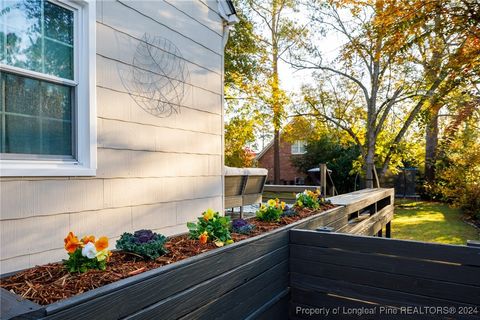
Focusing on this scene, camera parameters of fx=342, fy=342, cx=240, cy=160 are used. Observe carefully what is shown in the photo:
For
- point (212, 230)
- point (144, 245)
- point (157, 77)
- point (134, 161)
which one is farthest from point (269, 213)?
→ point (157, 77)

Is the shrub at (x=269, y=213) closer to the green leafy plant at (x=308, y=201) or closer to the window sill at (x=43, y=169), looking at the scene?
the green leafy plant at (x=308, y=201)

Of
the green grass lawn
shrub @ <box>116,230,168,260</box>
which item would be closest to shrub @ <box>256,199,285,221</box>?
shrub @ <box>116,230,168,260</box>

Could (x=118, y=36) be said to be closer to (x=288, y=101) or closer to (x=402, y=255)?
(x=402, y=255)

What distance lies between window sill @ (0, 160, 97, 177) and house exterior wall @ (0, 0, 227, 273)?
0.12 feet

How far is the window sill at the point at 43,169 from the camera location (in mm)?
1907

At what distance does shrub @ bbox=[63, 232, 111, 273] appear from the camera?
1483 mm

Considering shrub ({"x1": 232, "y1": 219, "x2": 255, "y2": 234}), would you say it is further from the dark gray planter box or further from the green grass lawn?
the green grass lawn

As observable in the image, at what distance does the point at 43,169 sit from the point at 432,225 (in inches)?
334

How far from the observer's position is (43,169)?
6.78 feet

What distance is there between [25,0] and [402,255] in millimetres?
2757

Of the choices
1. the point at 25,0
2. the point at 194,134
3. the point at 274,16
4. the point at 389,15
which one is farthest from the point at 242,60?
the point at 25,0

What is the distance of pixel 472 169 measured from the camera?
8531 millimetres

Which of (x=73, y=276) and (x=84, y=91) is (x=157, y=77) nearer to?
(x=84, y=91)

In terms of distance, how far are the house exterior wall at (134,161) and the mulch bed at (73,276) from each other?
22.7 inches
